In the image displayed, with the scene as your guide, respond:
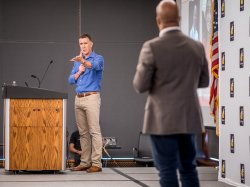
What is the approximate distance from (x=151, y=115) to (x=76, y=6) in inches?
230

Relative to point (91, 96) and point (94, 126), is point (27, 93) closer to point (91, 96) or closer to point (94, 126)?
point (91, 96)

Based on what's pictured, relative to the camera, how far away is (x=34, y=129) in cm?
593

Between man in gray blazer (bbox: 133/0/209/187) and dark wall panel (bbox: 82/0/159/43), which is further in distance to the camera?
dark wall panel (bbox: 82/0/159/43)

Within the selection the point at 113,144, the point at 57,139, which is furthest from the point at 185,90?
the point at 113,144

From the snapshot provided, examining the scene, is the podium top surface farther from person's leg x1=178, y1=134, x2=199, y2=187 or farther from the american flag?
person's leg x1=178, y1=134, x2=199, y2=187

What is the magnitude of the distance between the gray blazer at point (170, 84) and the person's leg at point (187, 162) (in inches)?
4.3

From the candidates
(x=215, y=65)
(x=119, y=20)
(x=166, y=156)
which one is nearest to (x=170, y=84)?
(x=166, y=156)

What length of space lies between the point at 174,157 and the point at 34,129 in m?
3.10

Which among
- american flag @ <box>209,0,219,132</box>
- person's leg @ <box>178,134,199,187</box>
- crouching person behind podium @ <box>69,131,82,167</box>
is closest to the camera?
person's leg @ <box>178,134,199,187</box>

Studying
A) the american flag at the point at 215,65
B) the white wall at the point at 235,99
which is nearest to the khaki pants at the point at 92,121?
the american flag at the point at 215,65

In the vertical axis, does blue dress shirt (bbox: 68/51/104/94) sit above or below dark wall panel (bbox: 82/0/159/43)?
below

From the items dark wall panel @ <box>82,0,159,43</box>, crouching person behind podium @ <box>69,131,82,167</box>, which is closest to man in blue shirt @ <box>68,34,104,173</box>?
crouching person behind podium @ <box>69,131,82,167</box>

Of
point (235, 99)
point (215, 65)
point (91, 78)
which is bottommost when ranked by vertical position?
point (235, 99)

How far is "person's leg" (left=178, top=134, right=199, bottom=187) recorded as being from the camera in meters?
3.15
